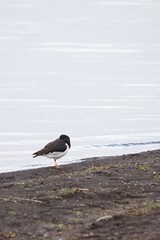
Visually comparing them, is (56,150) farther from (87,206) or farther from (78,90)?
(78,90)

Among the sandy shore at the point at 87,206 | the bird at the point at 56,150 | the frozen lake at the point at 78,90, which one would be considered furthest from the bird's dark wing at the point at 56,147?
the frozen lake at the point at 78,90

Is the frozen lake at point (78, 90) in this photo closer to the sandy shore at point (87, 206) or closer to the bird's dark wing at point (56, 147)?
the bird's dark wing at point (56, 147)

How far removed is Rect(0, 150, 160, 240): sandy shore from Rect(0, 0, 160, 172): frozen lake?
13.2ft

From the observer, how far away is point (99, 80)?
1041 inches

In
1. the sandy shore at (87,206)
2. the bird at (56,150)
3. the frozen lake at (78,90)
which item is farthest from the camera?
the frozen lake at (78,90)

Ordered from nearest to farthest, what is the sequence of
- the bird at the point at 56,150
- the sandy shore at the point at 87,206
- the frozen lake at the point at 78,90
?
the sandy shore at the point at 87,206 → the bird at the point at 56,150 → the frozen lake at the point at 78,90

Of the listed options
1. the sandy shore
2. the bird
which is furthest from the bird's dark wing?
the sandy shore

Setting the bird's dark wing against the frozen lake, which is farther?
the frozen lake

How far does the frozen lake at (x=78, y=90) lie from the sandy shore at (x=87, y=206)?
159 inches

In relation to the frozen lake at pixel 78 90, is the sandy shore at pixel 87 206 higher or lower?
lower

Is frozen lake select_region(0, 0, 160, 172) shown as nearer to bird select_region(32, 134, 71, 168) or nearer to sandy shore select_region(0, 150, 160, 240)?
bird select_region(32, 134, 71, 168)

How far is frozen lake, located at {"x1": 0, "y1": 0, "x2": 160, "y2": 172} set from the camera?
707 inches

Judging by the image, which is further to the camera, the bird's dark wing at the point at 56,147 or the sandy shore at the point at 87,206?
the bird's dark wing at the point at 56,147

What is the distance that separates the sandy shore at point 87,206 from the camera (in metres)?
8.35
